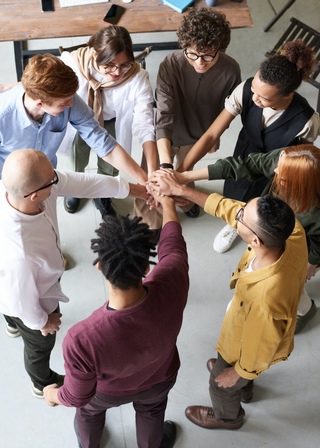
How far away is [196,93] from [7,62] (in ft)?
7.61

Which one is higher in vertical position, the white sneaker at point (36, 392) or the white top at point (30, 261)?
the white top at point (30, 261)

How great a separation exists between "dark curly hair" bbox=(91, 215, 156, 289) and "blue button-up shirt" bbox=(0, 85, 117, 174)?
0.92m

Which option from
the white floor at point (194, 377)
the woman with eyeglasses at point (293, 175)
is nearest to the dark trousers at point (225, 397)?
the white floor at point (194, 377)

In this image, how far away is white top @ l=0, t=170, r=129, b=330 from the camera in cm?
202

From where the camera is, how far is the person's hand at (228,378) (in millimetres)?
2260

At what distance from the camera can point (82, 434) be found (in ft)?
7.84

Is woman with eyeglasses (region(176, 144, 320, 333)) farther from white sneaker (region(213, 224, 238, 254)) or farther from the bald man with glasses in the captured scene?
the bald man with glasses

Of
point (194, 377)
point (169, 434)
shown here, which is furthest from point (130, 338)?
point (194, 377)

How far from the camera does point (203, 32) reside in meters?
2.59

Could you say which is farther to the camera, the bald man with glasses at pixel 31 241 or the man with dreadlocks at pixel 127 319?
the bald man with glasses at pixel 31 241

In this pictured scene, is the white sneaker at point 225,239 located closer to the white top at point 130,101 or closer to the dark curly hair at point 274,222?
the white top at point 130,101

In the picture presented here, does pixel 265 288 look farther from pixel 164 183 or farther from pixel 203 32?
pixel 203 32

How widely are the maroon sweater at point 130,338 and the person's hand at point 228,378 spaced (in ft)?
1.31

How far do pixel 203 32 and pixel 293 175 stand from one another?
885 mm
